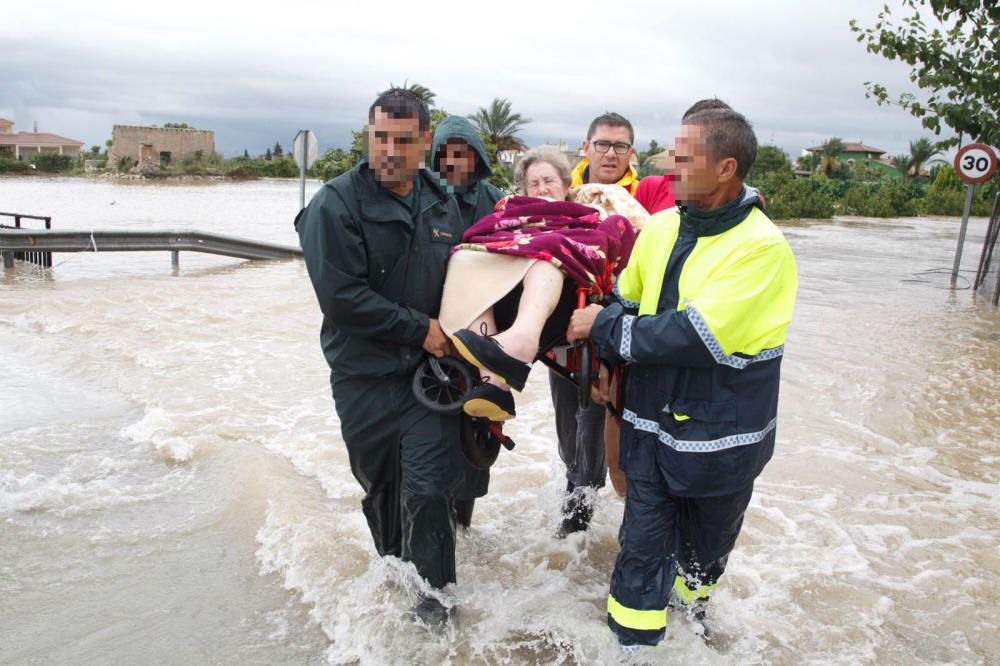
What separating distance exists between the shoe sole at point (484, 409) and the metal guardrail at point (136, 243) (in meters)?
13.0

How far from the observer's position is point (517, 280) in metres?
3.24

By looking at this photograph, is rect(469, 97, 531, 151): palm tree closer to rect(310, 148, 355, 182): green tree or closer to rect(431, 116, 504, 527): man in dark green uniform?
rect(310, 148, 355, 182): green tree

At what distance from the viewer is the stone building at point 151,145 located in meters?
85.4

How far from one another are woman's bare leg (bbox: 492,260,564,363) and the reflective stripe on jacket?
27cm

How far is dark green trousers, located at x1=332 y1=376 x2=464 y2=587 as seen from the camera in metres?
3.37

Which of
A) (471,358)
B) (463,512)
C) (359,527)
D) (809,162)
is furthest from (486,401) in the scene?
(809,162)

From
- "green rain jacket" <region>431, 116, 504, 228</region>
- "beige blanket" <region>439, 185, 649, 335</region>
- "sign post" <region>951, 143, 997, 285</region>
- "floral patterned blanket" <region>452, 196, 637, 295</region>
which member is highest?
"sign post" <region>951, 143, 997, 285</region>

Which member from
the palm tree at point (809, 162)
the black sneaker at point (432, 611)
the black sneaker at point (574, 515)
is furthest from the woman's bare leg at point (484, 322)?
the palm tree at point (809, 162)

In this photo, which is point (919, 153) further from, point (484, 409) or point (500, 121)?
point (484, 409)

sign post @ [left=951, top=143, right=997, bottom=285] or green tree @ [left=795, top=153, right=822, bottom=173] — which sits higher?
green tree @ [left=795, top=153, right=822, bottom=173]

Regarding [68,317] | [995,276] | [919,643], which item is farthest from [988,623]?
[995,276]

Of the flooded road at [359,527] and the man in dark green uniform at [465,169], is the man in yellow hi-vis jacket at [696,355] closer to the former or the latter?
the flooded road at [359,527]

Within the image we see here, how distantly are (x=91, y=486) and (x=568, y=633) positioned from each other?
3361 millimetres

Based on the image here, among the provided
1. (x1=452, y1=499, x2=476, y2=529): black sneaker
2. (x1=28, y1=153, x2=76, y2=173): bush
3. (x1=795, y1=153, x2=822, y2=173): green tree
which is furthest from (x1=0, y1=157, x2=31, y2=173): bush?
(x1=452, y1=499, x2=476, y2=529): black sneaker
